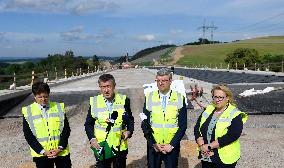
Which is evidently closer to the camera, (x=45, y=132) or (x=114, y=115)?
(x=45, y=132)

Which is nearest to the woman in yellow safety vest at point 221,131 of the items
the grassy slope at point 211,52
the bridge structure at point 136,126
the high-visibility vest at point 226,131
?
the high-visibility vest at point 226,131

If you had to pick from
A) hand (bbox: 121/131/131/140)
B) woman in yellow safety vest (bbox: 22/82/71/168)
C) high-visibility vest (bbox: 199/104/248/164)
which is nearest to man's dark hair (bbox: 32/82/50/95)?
woman in yellow safety vest (bbox: 22/82/71/168)

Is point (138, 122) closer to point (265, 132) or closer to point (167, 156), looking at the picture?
point (265, 132)

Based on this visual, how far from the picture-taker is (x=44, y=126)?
5.35 m

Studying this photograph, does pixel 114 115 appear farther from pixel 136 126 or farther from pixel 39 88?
pixel 136 126

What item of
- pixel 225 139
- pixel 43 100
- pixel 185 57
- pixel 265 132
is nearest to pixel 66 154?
pixel 43 100

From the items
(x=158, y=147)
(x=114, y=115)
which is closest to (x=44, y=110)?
(x=114, y=115)

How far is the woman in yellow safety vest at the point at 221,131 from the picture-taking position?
517 cm

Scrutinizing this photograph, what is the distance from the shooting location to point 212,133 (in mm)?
5250

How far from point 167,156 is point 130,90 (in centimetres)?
1549

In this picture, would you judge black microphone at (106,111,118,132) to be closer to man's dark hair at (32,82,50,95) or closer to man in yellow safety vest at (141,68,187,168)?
man in yellow safety vest at (141,68,187,168)

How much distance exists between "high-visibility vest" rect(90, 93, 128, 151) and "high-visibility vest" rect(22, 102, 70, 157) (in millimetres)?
473

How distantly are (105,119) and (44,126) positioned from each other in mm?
766

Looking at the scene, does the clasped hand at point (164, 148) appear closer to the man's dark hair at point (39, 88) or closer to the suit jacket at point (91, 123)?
the suit jacket at point (91, 123)
